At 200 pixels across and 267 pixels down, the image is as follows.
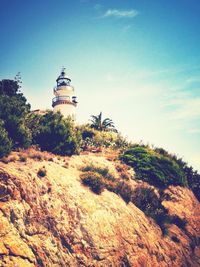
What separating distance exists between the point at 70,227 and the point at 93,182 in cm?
362

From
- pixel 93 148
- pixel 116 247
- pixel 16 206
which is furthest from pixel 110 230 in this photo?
pixel 93 148

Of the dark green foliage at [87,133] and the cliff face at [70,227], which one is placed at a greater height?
the dark green foliage at [87,133]

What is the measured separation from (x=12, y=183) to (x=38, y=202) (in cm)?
152

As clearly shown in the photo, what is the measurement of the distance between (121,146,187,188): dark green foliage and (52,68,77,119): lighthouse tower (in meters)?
19.6

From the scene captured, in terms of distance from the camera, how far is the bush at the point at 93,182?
568 inches

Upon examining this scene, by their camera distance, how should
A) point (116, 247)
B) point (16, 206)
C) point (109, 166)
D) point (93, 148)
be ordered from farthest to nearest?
point (93, 148), point (109, 166), point (116, 247), point (16, 206)

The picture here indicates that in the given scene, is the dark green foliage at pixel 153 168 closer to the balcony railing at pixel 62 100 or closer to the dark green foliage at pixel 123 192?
the dark green foliage at pixel 123 192

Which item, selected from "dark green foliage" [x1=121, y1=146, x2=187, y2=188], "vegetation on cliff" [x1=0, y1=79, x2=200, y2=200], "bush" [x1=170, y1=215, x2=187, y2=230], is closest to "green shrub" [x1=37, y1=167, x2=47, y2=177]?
"vegetation on cliff" [x1=0, y1=79, x2=200, y2=200]

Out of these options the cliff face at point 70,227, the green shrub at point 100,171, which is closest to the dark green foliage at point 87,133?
the green shrub at point 100,171

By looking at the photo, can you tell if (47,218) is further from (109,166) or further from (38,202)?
(109,166)

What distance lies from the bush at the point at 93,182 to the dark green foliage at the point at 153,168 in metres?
5.93

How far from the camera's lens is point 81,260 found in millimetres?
10742

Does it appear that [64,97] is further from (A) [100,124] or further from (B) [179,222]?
(B) [179,222]

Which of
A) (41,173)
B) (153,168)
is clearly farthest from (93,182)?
(153,168)
